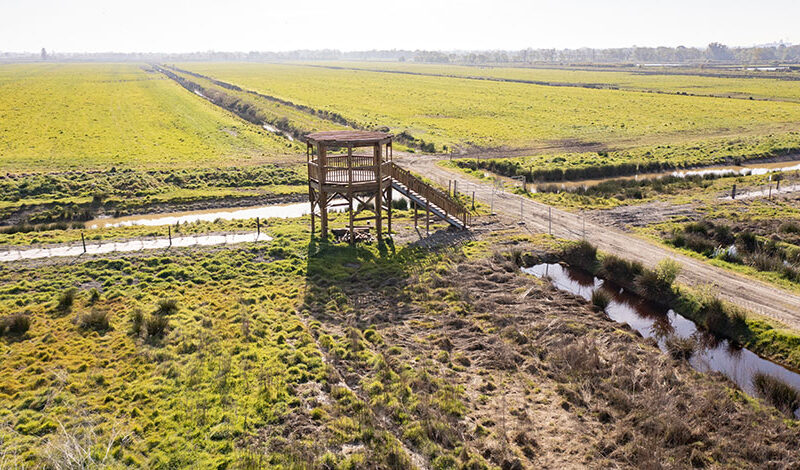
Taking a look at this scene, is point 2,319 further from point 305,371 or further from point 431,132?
point 431,132

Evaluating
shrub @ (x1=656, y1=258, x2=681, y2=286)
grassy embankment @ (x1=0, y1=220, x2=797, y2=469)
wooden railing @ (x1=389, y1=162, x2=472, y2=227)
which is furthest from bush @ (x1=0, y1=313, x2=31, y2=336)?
shrub @ (x1=656, y1=258, x2=681, y2=286)

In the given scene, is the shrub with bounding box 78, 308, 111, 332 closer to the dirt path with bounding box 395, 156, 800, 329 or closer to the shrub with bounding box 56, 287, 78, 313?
the shrub with bounding box 56, 287, 78, 313

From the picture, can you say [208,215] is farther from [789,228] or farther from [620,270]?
[789,228]

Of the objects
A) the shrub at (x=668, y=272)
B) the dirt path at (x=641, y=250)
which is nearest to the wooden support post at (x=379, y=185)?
the dirt path at (x=641, y=250)

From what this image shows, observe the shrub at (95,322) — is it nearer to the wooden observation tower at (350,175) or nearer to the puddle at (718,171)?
the wooden observation tower at (350,175)

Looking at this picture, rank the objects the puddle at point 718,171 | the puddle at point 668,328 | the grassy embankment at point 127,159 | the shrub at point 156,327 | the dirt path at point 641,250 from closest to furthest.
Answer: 1. the puddle at point 668,328
2. the shrub at point 156,327
3. the dirt path at point 641,250
4. the grassy embankment at point 127,159
5. the puddle at point 718,171

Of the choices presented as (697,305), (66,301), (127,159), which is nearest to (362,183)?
(66,301)
